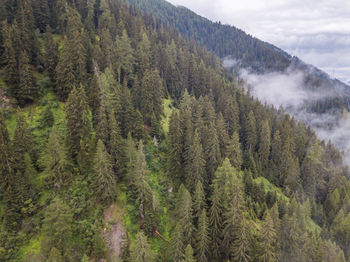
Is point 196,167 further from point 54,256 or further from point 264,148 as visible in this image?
point 264,148

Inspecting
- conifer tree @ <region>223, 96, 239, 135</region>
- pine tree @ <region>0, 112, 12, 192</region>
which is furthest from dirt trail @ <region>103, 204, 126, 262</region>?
conifer tree @ <region>223, 96, 239, 135</region>

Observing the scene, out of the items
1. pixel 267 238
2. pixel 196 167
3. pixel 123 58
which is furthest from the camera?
pixel 123 58

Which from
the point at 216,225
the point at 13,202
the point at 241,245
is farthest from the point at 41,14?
the point at 241,245

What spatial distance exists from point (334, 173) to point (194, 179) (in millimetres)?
65012

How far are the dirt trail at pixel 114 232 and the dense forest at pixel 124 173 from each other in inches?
6.6

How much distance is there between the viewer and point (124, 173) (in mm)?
41500

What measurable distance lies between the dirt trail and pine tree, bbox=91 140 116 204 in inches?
82.8

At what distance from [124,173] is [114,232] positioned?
10849mm

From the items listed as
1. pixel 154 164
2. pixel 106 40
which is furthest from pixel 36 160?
pixel 106 40

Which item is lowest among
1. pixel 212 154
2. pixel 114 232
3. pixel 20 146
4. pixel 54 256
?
pixel 114 232

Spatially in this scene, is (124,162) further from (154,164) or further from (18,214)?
(18,214)

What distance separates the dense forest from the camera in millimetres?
31859

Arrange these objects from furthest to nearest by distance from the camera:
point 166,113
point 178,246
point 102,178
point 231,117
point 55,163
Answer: point 231,117
point 166,113
point 102,178
point 55,163
point 178,246

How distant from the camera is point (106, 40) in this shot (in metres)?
61.7
